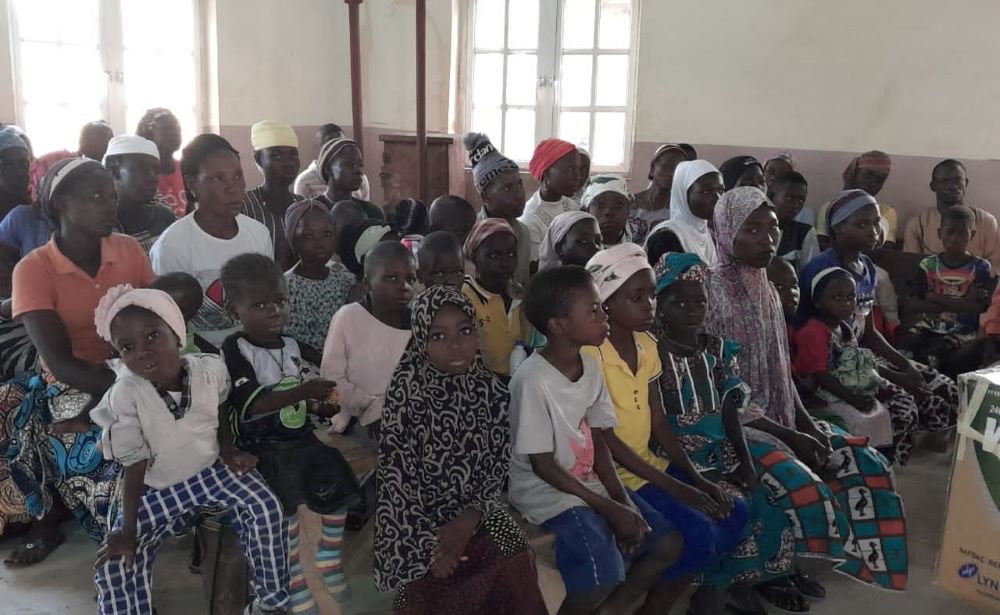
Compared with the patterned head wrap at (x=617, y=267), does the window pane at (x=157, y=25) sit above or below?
Answer: above

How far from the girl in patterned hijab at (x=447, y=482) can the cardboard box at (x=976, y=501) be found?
5.30ft

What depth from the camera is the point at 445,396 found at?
96.3 inches

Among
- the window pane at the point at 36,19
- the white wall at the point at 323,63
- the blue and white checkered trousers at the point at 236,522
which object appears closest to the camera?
the blue and white checkered trousers at the point at 236,522

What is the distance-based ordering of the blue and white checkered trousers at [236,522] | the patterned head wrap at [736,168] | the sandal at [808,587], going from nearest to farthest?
the blue and white checkered trousers at [236,522], the sandal at [808,587], the patterned head wrap at [736,168]

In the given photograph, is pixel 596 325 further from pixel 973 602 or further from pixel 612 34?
pixel 612 34

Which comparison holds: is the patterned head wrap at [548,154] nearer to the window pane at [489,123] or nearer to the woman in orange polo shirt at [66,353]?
the woman in orange polo shirt at [66,353]

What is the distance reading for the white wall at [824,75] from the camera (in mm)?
6426

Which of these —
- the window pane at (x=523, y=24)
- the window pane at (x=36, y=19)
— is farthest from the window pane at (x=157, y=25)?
the window pane at (x=523, y=24)

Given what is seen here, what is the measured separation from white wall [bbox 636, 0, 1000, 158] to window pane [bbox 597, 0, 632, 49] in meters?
0.56

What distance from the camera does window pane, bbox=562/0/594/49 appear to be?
25.8 ft

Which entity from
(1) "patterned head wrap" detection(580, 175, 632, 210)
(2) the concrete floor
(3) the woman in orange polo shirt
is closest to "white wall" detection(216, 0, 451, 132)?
(1) "patterned head wrap" detection(580, 175, 632, 210)

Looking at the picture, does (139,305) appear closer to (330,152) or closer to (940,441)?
(330,152)

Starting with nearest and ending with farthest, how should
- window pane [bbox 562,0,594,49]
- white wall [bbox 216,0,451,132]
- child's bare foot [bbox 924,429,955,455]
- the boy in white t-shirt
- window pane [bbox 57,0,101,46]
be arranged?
1. the boy in white t-shirt
2. child's bare foot [bbox 924,429,955,455]
3. window pane [bbox 57,0,101,46]
4. white wall [bbox 216,0,451,132]
5. window pane [bbox 562,0,594,49]

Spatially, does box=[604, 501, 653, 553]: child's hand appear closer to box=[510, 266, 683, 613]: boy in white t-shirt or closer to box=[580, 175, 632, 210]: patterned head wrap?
box=[510, 266, 683, 613]: boy in white t-shirt
